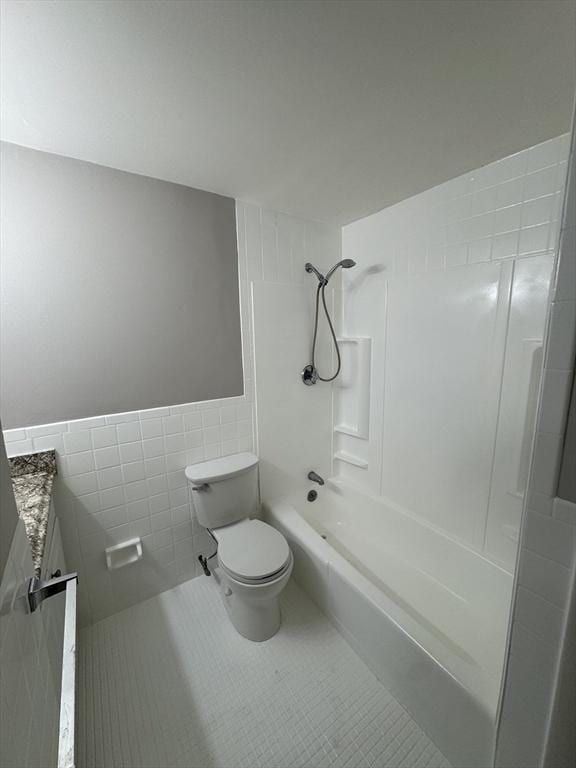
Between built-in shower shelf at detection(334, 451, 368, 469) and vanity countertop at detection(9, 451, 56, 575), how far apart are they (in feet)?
5.51

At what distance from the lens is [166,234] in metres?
1.44

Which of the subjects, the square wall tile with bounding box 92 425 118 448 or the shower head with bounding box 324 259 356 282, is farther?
the shower head with bounding box 324 259 356 282

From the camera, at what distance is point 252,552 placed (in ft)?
4.63

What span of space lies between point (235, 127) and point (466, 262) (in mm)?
1173

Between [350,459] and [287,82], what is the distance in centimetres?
196

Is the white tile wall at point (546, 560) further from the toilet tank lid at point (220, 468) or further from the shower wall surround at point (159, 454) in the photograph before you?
the shower wall surround at point (159, 454)

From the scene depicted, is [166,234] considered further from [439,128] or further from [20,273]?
[439,128]

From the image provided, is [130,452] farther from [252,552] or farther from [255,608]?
[255,608]

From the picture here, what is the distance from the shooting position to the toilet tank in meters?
1.54

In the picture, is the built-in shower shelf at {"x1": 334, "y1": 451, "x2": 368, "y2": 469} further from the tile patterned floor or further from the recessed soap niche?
the tile patterned floor

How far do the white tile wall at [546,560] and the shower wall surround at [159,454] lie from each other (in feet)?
4.63

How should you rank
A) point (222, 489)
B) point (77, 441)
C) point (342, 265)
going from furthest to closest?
point (342, 265)
point (222, 489)
point (77, 441)

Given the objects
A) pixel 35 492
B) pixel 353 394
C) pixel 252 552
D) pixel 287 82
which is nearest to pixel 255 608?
pixel 252 552

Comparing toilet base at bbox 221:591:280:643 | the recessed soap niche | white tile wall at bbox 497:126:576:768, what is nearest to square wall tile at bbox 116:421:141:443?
toilet base at bbox 221:591:280:643
